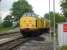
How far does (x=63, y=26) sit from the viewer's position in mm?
17453

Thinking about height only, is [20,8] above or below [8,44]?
above

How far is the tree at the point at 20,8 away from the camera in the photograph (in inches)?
2820

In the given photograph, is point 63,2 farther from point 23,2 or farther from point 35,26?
point 23,2

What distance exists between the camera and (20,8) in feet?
257

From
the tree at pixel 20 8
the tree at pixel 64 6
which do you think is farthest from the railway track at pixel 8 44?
the tree at pixel 20 8

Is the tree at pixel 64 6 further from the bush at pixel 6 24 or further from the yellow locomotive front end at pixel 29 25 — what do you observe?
the bush at pixel 6 24

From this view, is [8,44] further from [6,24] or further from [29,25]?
[6,24]

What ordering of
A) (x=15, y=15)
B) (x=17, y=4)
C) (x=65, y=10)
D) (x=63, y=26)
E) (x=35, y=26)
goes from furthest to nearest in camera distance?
(x=17, y=4) < (x=15, y=15) < (x=65, y=10) < (x=35, y=26) < (x=63, y=26)

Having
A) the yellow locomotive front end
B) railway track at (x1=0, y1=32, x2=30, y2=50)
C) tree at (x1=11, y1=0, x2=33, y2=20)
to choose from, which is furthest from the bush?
railway track at (x1=0, y1=32, x2=30, y2=50)

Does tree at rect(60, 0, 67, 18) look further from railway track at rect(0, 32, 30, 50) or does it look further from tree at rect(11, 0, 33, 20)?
tree at rect(11, 0, 33, 20)

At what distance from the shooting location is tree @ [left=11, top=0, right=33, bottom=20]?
71625 millimetres

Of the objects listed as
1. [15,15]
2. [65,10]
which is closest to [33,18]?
[65,10]

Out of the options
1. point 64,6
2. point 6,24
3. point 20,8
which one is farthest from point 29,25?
point 20,8

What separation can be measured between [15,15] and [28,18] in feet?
134
